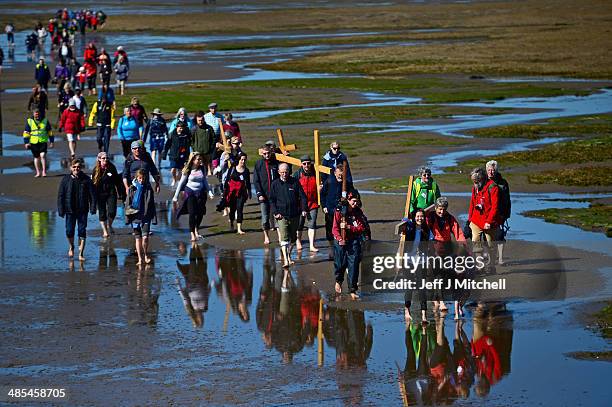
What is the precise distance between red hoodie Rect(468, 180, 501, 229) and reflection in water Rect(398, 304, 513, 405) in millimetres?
2639

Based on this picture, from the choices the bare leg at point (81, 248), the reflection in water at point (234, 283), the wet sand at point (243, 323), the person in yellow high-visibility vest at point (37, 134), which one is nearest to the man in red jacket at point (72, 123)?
the person in yellow high-visibility vest at point (37, 134)

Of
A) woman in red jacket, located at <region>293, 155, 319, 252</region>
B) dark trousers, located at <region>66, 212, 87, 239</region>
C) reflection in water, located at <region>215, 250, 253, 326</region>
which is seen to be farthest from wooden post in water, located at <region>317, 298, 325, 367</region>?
dark trousers, located at <region>66, 212, 87, 239</region>

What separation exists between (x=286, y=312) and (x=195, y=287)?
86.1 inches

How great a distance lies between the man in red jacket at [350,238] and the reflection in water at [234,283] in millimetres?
1503

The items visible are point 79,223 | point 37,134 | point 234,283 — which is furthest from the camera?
point 37,134

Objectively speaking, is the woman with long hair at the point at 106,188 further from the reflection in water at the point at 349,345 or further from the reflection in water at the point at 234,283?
the reflection in water at the point at 349,345

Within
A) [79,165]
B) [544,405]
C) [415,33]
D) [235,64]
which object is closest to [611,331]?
[544,405]

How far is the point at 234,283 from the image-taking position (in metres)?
19.8

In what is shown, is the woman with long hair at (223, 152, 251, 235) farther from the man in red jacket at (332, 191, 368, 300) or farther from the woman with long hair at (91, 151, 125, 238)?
the man in red jacket at (332, 191, 368, 300)

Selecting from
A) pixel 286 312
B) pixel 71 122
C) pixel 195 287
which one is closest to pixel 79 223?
pixel 195 287

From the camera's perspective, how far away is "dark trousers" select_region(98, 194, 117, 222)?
75.3 ft

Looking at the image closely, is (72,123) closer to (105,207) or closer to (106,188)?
(105,207)

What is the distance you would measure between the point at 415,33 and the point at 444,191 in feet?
208

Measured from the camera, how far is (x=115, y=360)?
50.9ft
